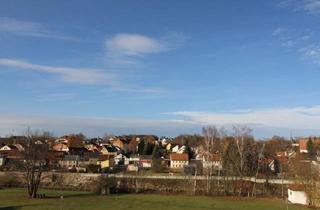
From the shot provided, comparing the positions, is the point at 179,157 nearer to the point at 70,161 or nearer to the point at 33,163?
the point at 70,161

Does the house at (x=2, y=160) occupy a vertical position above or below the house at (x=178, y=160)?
below

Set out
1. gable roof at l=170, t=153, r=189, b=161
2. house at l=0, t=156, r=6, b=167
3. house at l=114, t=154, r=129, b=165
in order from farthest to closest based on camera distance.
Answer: house at l=114, t=154, r=129, b=165 → gable roof at l=170, t=153, r=189, b=161 → house at l=0, t=156, r=6, b=167

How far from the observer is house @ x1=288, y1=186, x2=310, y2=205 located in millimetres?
48219

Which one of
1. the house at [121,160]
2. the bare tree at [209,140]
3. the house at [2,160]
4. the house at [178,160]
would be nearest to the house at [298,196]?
the bare tree at [209,140]

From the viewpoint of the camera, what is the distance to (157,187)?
213ft

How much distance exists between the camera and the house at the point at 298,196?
158 ft

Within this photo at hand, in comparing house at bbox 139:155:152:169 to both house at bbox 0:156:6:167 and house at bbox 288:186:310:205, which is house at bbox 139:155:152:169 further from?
house at bbox 288:186:310:205

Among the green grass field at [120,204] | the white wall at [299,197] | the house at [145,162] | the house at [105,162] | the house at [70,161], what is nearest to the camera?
the green grass field at [120,204]

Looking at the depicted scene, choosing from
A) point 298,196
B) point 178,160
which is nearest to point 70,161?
point 178,160

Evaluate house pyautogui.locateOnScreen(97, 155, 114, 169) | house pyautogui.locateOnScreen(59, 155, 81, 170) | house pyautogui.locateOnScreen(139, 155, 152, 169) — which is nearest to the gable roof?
house pyautogui.locateOnScreen(139, 155, 152, 169)

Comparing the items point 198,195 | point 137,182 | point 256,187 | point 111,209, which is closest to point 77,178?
point 137,182

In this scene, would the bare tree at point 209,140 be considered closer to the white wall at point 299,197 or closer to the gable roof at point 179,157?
the white wall at point 299,197

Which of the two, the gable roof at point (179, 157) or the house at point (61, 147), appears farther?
the house at point (61, 147)

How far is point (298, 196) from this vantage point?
161ft
